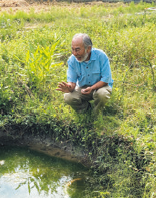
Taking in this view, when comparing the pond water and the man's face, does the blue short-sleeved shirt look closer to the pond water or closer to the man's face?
the man's face

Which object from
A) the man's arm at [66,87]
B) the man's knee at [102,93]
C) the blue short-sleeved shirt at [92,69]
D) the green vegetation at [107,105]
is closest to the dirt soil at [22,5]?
the green vegetation at [107,105]

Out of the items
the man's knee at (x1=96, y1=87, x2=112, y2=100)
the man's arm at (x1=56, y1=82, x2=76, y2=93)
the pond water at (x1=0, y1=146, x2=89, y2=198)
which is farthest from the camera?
the man's knee at (x1=96, y1=87, x2=112, y2=100)

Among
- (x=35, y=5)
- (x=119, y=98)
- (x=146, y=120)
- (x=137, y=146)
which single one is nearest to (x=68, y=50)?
(x=119, y=98)

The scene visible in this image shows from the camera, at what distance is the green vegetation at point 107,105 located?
180 inches

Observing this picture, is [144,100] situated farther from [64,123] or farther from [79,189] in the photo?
[79,189]

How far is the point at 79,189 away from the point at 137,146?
3.14 feet

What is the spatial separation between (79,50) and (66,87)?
21.8 inches

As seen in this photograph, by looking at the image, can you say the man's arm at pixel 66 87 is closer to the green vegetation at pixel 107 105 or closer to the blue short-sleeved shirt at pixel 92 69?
the blue short-sleeved shirt at pixel 92 69

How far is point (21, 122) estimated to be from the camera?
18.8 feet

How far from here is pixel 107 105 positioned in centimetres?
552

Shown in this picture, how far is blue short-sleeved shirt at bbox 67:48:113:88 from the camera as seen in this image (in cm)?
503

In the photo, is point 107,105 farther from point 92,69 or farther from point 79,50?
point 79,50

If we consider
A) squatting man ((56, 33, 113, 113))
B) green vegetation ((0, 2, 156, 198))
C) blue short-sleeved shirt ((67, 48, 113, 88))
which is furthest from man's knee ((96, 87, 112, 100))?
green vegetation ((0, 2, 156, 198))

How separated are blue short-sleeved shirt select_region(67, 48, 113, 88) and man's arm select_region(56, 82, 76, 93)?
8 centimetres
